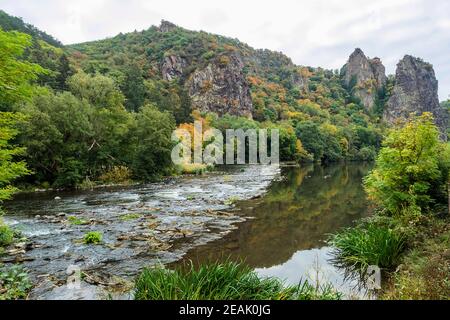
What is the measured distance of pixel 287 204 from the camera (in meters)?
Result: 26.3

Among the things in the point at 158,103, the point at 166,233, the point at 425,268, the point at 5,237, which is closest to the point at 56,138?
the point at 5,237

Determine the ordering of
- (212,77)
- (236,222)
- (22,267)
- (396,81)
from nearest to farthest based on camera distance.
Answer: (22,267) → (236,222) → (212,77) → (396,81)

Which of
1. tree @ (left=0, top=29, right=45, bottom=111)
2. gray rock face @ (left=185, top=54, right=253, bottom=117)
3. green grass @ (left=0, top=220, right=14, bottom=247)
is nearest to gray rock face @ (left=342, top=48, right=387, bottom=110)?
gray rock face @ (left=185, top=54, right=253, bottom=117)

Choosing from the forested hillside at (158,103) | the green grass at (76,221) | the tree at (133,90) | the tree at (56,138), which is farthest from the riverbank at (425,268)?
the tree at (133,90)

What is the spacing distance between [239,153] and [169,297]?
67.5m

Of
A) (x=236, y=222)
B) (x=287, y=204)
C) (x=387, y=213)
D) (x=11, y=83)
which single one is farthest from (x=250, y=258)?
(x=287, y=204)

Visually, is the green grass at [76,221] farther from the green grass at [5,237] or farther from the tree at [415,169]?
the tree at [415,169]

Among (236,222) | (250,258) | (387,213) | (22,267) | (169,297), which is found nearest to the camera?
(169,297)

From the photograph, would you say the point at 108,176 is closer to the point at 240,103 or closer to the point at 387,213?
the point at 387,213

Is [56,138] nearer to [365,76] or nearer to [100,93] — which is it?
[100,93]

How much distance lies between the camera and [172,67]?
124m

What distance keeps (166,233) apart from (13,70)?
9.18m

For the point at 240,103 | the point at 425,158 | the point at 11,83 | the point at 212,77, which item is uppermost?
the point at 212,77

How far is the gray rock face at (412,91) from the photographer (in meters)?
169
